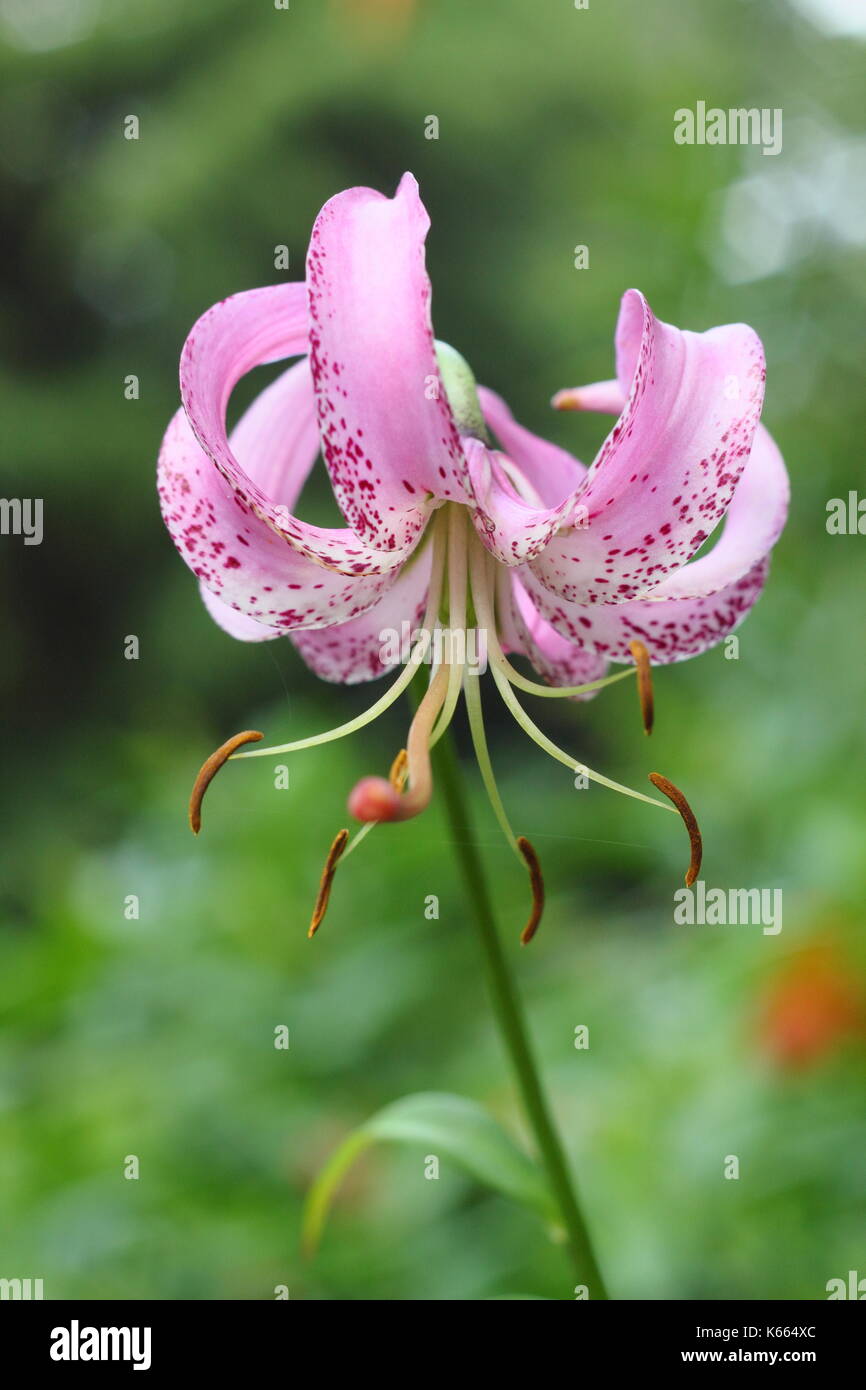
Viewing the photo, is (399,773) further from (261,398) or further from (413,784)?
(261,398)

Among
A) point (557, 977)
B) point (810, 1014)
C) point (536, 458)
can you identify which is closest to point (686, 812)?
point (536, 458)

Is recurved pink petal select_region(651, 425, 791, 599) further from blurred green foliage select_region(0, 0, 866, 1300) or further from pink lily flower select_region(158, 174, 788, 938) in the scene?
blurred green foliage select_region(0, 0, 866, 1300)

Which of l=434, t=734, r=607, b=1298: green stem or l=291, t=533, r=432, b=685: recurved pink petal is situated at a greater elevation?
l=291, t=533, r=432, b=685: recurved pink petal

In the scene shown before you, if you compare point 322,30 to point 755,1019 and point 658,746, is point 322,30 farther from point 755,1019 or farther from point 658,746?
point 755,1019

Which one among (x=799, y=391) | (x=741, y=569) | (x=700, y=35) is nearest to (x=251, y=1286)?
(x=741, y=569)

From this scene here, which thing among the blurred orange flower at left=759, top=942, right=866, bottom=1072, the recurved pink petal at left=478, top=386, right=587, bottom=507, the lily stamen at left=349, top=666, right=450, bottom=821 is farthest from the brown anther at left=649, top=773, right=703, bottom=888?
the blurred orange flower at left=759, top=942, right=866, bottom=1072

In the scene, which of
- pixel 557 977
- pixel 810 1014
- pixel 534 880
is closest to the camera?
pixel 534 880

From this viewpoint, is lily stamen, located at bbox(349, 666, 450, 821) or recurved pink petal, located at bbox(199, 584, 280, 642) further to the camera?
recurved pink petal, located at bbox(199, 584, 280, 642)
